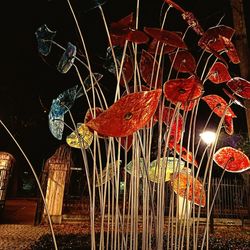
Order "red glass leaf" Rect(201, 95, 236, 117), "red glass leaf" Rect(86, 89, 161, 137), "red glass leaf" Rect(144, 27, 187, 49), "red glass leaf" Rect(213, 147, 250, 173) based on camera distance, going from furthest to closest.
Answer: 1. "red glass leaf" Rect(213, 147, 250, 173)
2. "red glass leaf" Rect(201, 95, 236, 117)
3. "red glass leaf" Rect(144, 27, 187, 49)
4. "red glass leaf" Rect(86, 89, 161, 137)

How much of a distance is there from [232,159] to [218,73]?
591 mm

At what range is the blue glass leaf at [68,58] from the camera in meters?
1.55

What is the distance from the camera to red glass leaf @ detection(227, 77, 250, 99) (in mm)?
1581

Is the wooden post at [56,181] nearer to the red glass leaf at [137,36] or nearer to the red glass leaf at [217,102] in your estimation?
the red glass leaf at [217,102]

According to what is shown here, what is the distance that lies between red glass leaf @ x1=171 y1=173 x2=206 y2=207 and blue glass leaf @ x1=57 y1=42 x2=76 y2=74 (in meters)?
0.83

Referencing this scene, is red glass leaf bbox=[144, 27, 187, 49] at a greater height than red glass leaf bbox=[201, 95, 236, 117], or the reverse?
red glass leaf bbox=[144, 27, 187, 49]

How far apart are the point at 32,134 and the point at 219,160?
1280 centimetres

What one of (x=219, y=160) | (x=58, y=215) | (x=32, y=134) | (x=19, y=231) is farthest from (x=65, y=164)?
(x=32, y=134)

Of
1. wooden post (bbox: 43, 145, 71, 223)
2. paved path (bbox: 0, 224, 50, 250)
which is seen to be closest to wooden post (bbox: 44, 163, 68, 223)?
wooden post (bbox: 43, 145, 71, 223)

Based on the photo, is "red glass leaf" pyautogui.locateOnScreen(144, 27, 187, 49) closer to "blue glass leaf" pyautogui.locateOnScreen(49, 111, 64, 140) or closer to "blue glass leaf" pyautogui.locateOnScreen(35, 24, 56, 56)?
"blue glass leaf" pyautogui.locateOnScreen(35, 24, 56, 56)

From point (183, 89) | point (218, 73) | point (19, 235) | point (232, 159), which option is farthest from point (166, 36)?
point (19, 235)

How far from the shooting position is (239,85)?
1595mm

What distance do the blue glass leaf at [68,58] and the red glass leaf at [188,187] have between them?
2.73ft

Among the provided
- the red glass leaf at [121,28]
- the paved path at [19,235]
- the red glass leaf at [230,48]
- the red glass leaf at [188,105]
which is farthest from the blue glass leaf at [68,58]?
the paved path at [19,235]
